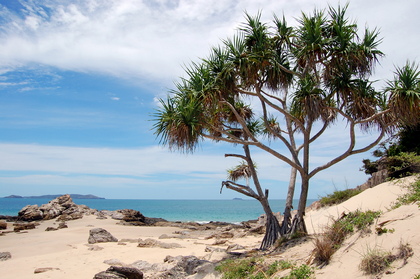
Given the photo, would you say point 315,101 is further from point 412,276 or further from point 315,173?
point 412,276

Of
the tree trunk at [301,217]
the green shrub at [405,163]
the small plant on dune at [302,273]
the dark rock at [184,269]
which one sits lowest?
the dark rock at [184,269]

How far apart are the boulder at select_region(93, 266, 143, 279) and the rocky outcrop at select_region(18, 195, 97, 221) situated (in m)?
22.8

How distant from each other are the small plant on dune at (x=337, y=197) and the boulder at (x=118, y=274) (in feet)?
40.2

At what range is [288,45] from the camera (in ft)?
34.4

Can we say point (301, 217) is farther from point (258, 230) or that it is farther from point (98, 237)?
point (98, 237)

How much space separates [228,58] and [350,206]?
859 centimetres

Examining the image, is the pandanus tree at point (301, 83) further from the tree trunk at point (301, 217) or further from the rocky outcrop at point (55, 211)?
the rocky outcrop at point (55, 211)

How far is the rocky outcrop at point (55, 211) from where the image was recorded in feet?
100

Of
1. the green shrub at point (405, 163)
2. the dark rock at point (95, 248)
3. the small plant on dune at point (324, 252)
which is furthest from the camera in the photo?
the dark rock at point (95, 248)

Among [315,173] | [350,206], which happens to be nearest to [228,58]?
[315,173]

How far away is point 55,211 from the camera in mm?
31766

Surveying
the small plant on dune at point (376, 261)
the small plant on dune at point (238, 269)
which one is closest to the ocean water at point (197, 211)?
the small plant on dune at point (238, 269)

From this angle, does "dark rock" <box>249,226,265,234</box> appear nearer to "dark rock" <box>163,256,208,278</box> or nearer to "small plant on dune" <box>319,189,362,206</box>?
"small plant on dune" <box>319,189,362,206</box>

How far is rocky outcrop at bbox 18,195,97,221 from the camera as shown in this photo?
30.6 m
